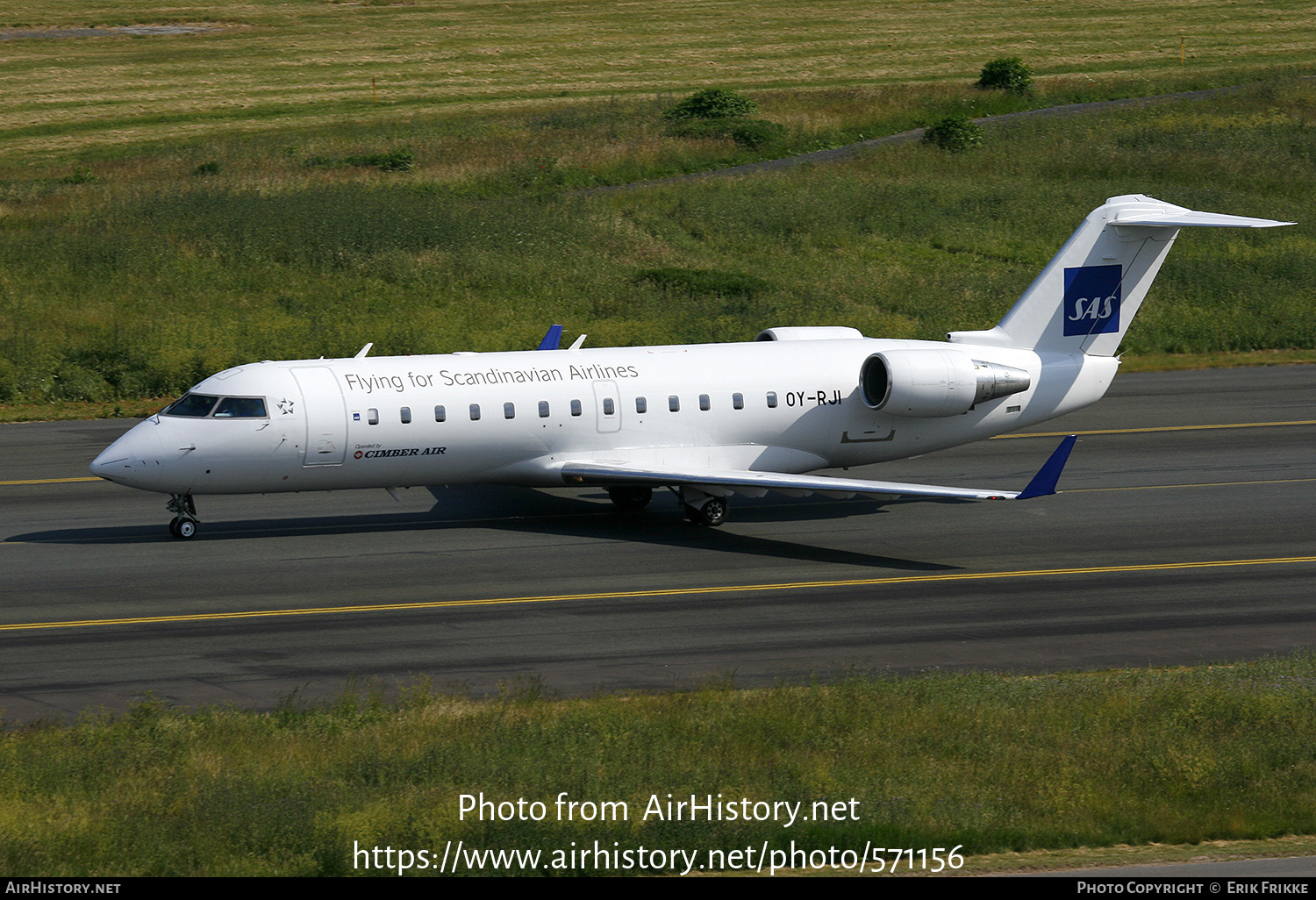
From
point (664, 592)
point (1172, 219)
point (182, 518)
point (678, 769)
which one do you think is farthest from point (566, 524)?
point (1172, 219)

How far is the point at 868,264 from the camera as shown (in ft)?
177

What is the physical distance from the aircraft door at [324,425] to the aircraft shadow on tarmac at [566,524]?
5.90ft

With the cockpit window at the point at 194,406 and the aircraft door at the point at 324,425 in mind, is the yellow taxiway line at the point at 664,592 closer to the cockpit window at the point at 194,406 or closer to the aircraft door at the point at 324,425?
the aircraft door at the point at 324,425

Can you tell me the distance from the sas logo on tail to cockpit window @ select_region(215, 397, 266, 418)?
1531cm

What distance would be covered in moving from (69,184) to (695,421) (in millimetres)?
40390

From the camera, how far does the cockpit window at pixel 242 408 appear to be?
1017 inches

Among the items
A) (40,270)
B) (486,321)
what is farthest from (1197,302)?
(40,270)

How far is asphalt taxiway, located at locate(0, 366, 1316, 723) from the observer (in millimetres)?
20141

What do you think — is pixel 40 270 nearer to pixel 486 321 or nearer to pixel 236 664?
pixel 486 321

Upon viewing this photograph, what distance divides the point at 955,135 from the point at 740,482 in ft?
148

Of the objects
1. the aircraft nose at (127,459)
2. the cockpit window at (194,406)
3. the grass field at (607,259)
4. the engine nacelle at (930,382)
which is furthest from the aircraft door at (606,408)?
the grass field at (607,259)

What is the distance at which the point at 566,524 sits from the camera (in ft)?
91.7

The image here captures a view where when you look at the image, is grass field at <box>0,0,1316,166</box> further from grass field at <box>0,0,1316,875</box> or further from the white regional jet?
the white regional jet

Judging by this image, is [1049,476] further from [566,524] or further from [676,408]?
[566,524]
